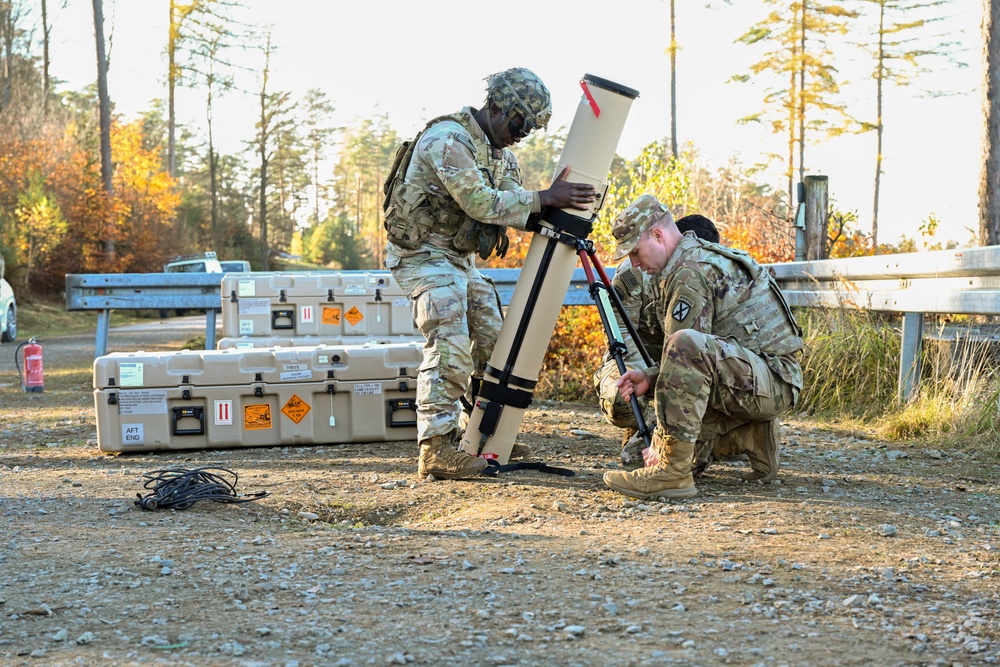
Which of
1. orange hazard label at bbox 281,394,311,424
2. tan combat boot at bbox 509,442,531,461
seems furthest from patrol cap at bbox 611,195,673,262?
orange hazard label at bbox 281,394,311,424

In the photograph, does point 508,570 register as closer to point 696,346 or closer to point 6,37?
point 696,346

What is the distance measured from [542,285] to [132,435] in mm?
3113

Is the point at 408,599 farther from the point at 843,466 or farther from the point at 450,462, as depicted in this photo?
the point at 843,466

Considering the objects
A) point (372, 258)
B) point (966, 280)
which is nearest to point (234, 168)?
point (372, 258)

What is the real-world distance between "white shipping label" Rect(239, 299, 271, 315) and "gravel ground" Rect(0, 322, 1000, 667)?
3.16 metres

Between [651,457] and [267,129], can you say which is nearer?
[651,457]

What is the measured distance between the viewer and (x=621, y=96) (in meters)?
5.56

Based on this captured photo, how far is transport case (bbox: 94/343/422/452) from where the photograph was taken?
6.95m

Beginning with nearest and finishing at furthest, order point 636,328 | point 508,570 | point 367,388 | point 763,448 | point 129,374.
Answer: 1. point 508,570
2. point 763,448
3. point 636,328
4. point 129,374
5. point 367,388

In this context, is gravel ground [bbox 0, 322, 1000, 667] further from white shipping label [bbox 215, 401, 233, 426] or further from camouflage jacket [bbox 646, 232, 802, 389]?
white shipping label [bbox 215, 401, 233, 426]

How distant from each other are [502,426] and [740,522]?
166cm

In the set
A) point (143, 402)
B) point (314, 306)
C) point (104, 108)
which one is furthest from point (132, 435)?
point (104, 108)

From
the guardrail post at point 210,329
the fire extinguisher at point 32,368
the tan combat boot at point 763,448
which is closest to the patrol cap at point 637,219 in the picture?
the tan combat boot at point 763,448

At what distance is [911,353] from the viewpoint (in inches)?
285
